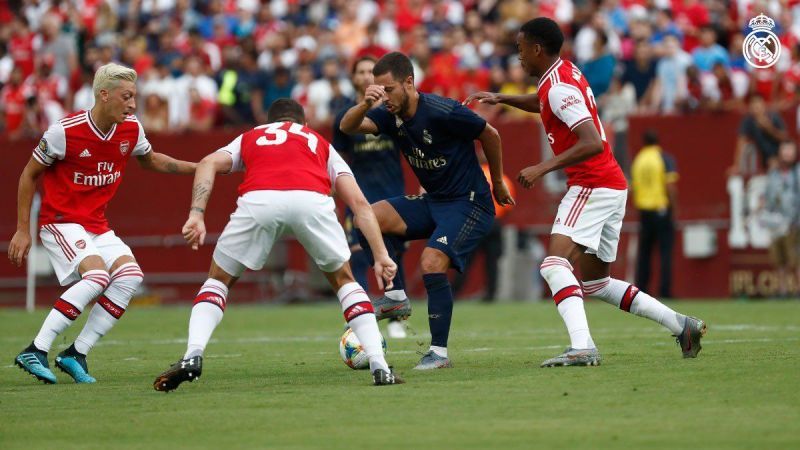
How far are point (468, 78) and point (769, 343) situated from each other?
12002mm

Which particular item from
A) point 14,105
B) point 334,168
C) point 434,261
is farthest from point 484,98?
point 14,105

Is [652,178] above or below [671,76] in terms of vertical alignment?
below

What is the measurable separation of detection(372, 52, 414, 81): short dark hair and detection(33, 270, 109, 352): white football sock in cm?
249

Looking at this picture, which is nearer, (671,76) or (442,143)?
(442,143)

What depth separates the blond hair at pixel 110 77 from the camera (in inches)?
390

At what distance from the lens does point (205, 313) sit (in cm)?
865

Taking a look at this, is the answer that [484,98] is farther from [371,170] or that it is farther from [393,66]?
[371,170]

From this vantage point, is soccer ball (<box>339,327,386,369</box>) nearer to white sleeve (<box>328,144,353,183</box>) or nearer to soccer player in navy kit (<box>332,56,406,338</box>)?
white sleeve (<box>328,144,353,183</box>)

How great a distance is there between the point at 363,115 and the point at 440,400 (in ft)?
8.80

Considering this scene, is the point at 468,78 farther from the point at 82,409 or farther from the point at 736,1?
the point at 82,409

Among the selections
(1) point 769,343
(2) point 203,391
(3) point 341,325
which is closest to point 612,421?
(2) point 203,391

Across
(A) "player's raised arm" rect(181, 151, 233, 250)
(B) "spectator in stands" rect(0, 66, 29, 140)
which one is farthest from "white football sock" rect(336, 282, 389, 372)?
(B) "spectator in stands" rect(0, 66, 29, 140)

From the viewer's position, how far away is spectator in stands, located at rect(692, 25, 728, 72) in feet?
70.9

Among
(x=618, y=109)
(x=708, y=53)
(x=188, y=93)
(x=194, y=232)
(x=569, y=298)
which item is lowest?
(x=569, y=298)
